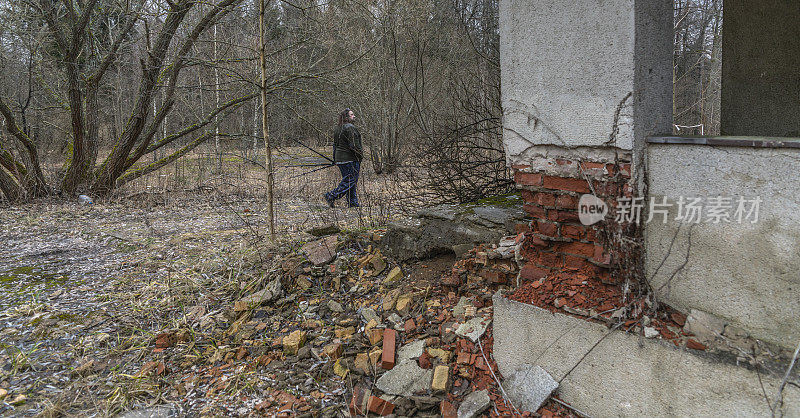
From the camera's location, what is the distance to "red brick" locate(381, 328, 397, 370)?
297 centimetres

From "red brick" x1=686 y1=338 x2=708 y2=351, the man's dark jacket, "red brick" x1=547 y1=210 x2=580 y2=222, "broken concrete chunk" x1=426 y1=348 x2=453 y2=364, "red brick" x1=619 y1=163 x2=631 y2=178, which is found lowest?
"broken concrete chunk" x1=426 y1=348 x2=453 y2=364

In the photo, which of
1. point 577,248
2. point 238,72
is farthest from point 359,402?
point 238,72

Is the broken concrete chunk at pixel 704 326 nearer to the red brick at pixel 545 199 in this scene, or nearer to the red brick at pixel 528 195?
the red brick at pixel 545 199

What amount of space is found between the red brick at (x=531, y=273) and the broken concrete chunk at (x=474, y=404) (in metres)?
0.73

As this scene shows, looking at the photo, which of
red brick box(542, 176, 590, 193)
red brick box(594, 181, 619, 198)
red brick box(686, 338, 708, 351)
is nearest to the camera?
red brick box(686, 338, 708, 351)

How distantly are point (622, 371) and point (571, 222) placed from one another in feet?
2.70

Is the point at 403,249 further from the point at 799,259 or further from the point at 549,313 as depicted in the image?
the point at 799,259

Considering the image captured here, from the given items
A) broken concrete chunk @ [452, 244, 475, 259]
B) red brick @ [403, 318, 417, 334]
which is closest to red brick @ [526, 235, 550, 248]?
broken concrete chunk @ [452, 244, 475, 259]

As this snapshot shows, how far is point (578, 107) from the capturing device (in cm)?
258

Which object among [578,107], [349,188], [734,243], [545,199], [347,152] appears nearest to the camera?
[734,243]

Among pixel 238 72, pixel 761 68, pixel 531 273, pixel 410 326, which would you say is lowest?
pixel 410 326

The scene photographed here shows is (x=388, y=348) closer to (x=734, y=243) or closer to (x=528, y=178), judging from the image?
(x=528, y=178)

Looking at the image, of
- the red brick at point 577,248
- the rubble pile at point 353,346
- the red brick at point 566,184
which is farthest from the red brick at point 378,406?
the red brick at point 566,184

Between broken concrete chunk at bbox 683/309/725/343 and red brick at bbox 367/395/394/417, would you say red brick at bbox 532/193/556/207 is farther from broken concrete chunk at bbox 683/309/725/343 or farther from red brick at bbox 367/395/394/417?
red brick at bbox 367/395/394/417
